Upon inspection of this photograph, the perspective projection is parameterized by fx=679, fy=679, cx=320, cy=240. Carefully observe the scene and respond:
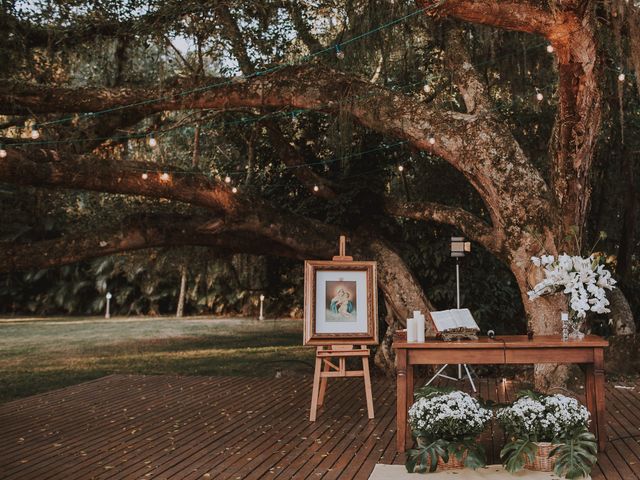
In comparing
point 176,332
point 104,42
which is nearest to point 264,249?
point 104,42

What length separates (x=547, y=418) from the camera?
149 inches

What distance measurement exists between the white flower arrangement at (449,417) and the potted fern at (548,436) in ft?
0.66

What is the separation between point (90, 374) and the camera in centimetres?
866

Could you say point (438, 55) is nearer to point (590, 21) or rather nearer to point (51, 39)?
point (590, 21)

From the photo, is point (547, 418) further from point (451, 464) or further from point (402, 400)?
point (402, 400)

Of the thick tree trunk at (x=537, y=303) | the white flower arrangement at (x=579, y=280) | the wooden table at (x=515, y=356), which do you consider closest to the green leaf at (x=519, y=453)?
the wooden table at (x=515, y=356)

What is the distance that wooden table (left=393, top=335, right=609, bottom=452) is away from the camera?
422 centimetres

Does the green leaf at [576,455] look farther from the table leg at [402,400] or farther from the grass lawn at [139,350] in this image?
the grass lawn at [139,350]

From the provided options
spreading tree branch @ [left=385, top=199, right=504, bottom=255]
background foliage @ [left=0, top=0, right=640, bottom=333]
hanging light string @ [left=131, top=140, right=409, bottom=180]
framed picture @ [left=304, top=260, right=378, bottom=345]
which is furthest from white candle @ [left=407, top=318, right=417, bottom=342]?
hanging light string @ [left=131, top=140, right=409, bottom=180]

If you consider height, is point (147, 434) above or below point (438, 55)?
below

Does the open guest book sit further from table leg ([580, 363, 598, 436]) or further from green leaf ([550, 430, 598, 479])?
green leaf ([550, 430, 598, 479])

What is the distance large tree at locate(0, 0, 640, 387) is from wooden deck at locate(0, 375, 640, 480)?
4.99 feet

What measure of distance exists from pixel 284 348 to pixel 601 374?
7.82m

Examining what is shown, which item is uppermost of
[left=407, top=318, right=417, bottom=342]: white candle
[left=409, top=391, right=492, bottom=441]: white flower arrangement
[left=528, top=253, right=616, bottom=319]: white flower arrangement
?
[left=528, top=253, right=616, bottom=319]: white flower arrangement
